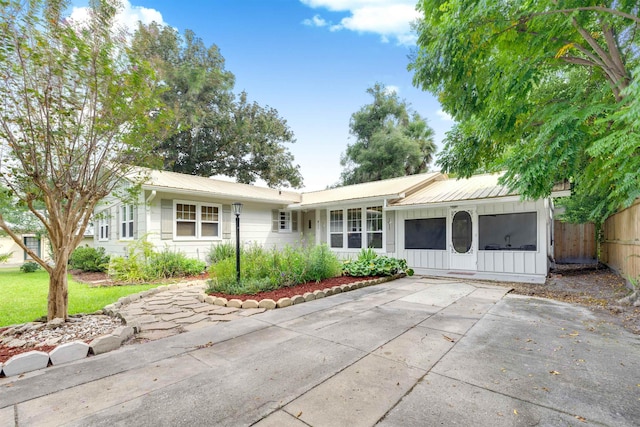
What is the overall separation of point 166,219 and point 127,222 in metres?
2.11

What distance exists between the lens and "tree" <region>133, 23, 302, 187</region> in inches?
698

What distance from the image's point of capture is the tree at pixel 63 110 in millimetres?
3248

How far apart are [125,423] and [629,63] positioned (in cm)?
847

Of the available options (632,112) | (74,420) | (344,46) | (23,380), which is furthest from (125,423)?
(344,46)

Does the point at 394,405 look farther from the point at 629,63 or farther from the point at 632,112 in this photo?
the point at 629,63

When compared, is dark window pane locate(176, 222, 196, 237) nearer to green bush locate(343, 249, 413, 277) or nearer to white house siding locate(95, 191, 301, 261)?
white house siding locate(95, 191, 301, 261)

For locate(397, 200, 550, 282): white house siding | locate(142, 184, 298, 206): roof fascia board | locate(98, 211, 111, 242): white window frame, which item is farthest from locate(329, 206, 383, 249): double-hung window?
locate(98, 211, 111, 242): white window frame

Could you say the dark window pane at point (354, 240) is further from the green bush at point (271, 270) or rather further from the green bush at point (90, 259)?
the green bush at point (90, 259)

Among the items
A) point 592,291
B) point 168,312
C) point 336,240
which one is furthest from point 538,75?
point 336,240

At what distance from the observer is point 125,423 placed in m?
1.95

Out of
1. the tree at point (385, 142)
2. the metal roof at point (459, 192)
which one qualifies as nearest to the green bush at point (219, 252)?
the metal roof at point (459, 192)

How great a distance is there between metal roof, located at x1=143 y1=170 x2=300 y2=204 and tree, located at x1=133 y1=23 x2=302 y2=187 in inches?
253

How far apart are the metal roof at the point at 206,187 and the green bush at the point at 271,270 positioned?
387 cm

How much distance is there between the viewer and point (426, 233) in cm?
964
